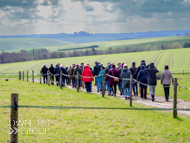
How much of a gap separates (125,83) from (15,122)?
12.0m

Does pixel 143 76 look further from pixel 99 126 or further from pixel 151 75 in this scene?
pixel 99 126

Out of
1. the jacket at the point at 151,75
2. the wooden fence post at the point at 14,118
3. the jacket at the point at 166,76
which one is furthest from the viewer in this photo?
the jacket at the point at 151,75

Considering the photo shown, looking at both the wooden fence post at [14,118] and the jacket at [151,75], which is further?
the jacket at [151,75]

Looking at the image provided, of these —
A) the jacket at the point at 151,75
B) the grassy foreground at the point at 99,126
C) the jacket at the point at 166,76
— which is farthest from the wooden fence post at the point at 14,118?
the jacket at the point at 166,76

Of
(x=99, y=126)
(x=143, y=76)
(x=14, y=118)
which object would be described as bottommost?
(x=99, y=126)

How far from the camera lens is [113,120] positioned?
10.6 m

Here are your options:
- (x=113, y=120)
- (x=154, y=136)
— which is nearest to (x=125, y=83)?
(x=113, y=120)

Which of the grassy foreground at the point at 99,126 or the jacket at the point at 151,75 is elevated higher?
the jacket at the point at 151,75

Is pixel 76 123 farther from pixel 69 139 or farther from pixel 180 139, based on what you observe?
pixel 180 139

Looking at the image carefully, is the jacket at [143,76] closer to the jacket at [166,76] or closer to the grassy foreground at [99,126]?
the jacket at [166,76]

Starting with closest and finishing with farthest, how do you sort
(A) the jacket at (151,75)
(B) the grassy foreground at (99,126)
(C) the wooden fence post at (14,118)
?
(C) the wooden fence post at (14,118) < (B) the grassy foreground at (99,126) < (A) the jacket at (151,75)

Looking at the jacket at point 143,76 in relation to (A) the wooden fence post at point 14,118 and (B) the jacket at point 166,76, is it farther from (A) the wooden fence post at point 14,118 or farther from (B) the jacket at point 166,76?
(A) the wooden fence post at point 14,118

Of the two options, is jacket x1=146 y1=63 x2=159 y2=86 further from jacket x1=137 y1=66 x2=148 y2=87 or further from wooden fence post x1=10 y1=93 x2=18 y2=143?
wooden fence post x1=10 y1=93 x2=18 y2=143

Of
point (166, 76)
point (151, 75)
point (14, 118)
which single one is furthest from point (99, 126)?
point (166, 76)
